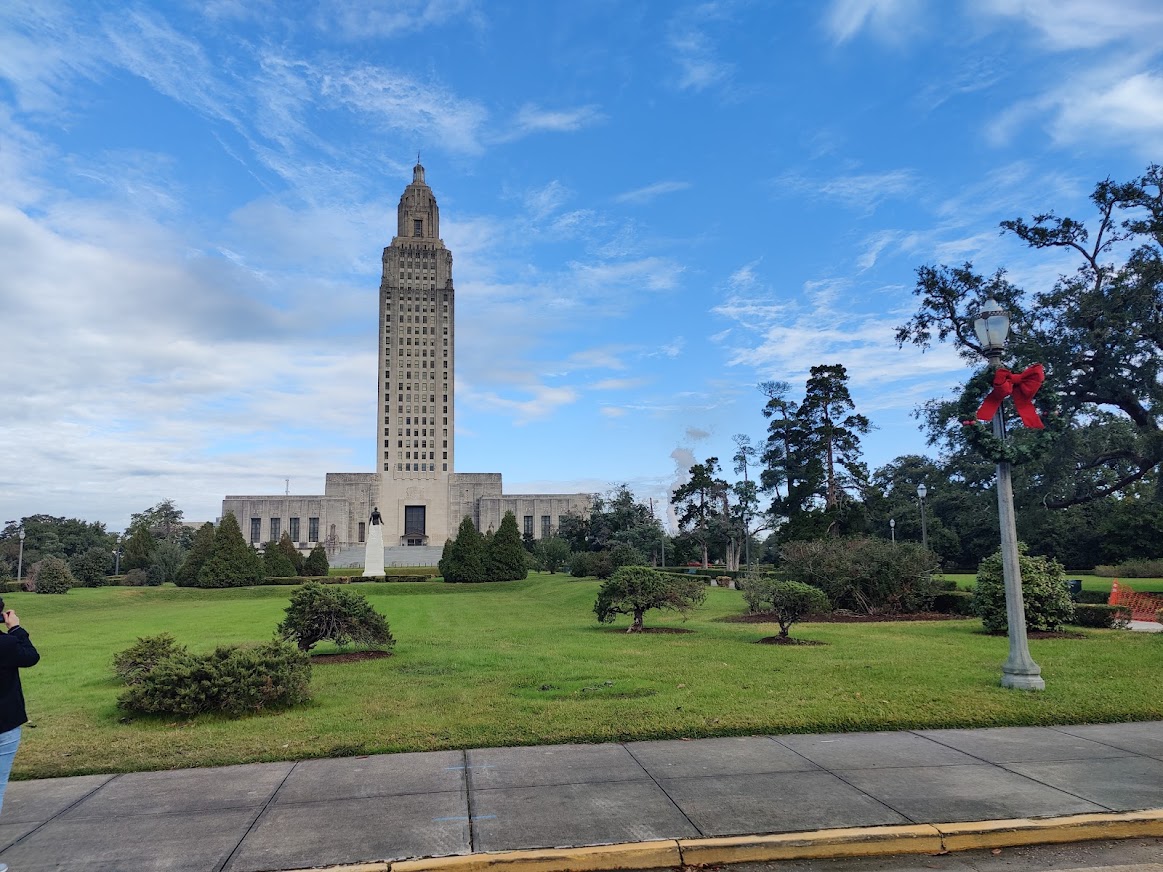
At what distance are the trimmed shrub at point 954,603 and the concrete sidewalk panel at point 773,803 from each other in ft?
60.8

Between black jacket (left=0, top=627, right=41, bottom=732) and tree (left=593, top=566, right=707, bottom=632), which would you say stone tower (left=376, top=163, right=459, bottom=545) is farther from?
black jacket (left=0, top=627, right=41, bottom=732)

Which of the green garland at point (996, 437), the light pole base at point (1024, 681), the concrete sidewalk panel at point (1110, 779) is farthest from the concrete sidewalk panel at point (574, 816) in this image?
the green garland at point (996, 437)

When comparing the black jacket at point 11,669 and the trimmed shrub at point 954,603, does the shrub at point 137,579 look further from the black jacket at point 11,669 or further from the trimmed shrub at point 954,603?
→ the black jacket at point 11,669

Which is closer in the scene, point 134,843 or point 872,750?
point 134,843

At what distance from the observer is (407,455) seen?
396 feet

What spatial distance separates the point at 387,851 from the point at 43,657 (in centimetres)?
1525

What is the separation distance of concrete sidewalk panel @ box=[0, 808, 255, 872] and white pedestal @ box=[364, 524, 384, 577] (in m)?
50.9

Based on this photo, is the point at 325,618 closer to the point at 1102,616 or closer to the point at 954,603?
the point at 1102,616

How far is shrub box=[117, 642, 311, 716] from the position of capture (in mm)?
9367

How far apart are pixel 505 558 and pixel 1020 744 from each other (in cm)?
4624

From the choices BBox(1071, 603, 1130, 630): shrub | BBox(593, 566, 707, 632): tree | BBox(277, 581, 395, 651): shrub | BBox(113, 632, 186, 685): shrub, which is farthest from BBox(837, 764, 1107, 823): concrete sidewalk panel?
BBox(1071, 603, 1130, 630): shrub

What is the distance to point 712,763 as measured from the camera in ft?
24.2

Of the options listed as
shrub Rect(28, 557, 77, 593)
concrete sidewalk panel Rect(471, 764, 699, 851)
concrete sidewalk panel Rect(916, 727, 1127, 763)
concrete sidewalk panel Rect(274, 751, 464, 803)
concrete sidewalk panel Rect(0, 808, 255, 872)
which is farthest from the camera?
shrub Rect(28, 557, 77, 593)

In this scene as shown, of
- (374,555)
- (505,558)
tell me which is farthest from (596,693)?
(374,555)
